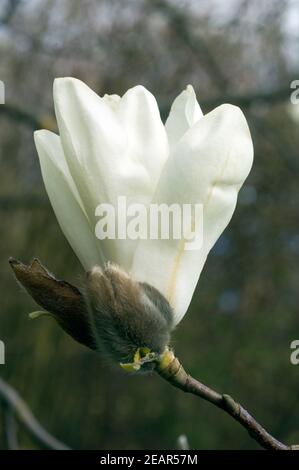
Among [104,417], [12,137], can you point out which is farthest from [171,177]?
[12,137]

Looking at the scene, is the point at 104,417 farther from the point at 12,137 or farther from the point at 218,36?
the point at 218,36

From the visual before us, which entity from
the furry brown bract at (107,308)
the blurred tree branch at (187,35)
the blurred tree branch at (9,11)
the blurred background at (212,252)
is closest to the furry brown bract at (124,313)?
the furry brown bract at (107,308)

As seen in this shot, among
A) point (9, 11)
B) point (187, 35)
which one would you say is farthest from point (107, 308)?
point (187, 35)

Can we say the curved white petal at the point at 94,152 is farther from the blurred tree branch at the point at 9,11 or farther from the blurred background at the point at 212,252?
the blurred tree branch at the point at 9,11

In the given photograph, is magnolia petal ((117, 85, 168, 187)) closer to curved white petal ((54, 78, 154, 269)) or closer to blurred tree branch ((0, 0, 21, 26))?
curved white petal ((54, 78, 154, 269))

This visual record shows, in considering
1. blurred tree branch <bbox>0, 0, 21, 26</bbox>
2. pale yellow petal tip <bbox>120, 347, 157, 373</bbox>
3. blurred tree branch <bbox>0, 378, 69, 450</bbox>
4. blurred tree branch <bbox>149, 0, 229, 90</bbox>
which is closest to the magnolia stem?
pale yellow petal tip <bbox>120, 347, 157, 373</bbox>

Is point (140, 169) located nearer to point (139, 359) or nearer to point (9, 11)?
point (139, 359)
